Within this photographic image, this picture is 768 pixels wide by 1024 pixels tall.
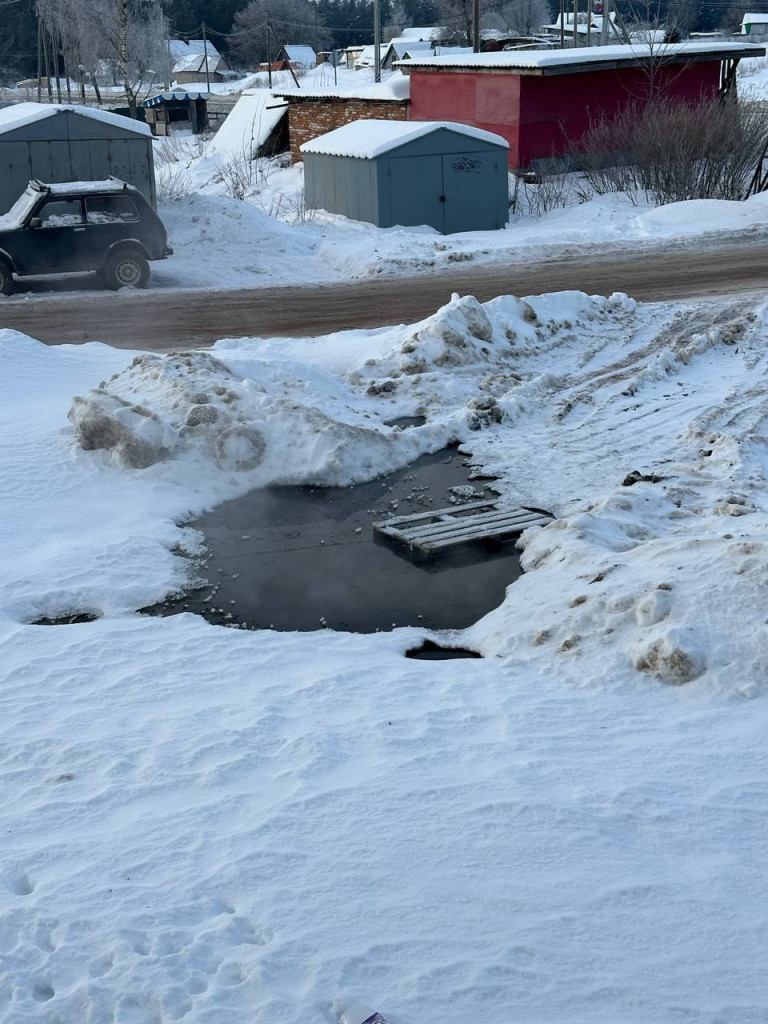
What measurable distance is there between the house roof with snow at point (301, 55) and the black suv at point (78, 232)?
7007cm

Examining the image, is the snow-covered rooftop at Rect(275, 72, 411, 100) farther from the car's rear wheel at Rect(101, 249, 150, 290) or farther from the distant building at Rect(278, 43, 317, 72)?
the distant building at Rect(278, 43, 317, 72)

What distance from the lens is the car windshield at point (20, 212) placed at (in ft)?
56.0

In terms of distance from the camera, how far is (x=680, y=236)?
21500 mm

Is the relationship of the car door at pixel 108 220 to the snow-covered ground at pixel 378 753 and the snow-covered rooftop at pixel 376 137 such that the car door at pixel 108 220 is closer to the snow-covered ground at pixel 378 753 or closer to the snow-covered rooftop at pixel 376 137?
the snow-covered rooftop at pixel 376 137

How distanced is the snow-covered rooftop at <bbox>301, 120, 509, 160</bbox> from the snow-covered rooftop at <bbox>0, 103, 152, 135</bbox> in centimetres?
422

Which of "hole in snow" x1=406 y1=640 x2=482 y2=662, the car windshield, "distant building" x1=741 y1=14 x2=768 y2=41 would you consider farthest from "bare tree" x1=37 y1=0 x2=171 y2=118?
"hole in snow" x1=406 y1=640 x2=482 y2=662

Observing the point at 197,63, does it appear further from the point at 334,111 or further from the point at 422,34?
the point at 334,111

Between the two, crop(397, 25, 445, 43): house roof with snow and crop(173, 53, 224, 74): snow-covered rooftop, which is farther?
crop(173, 53, 224, 74): snow-covered rooftop

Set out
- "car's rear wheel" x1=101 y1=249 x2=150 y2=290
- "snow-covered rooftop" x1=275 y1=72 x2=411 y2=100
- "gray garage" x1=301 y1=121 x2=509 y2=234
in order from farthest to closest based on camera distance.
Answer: "snow-covered rooftop" x1=275 y1=72 x2=411 y2=100 → "gray garage" x1=301 y1=121 x2=509 y2=234 → "car's rear wheel" x1=101 y1=249 x2=150 y2=290

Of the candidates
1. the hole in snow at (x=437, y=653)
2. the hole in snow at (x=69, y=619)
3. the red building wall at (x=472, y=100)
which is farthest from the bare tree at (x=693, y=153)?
the hole in snow at (x=69, y=619)

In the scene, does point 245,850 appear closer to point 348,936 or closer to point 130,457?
point 348,936

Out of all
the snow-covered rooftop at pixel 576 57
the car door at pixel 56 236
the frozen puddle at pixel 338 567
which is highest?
the snow-covered rooftop at pixel 576 57

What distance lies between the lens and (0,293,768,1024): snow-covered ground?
388 centimetres

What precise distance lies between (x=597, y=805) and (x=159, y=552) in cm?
418
